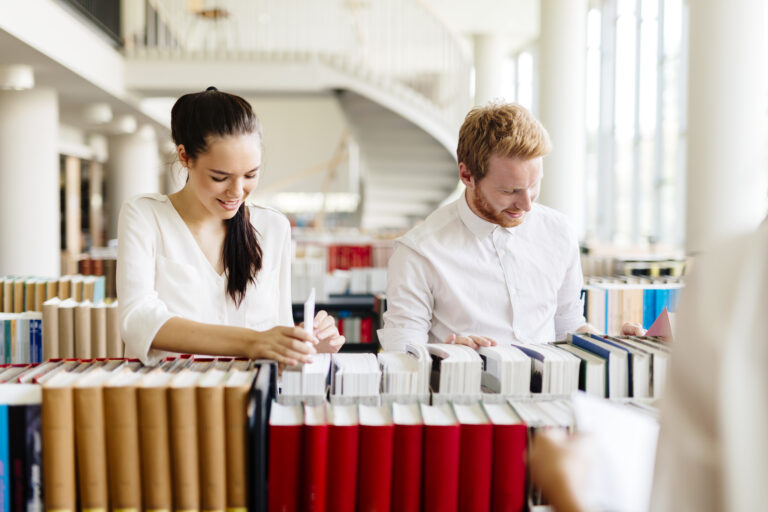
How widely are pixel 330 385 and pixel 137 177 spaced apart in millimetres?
10486

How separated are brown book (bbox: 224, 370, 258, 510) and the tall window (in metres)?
7.16

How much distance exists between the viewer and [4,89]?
6.55 metres

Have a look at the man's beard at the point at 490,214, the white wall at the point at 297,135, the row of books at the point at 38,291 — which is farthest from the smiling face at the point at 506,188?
the white wall at the point at 297,135

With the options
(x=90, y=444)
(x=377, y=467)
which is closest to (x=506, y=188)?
(x=377, y=467)

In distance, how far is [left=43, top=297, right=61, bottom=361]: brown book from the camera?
10.1 ft

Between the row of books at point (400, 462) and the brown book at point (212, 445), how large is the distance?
82mm

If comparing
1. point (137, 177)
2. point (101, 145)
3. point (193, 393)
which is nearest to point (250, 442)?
point (193, 393)

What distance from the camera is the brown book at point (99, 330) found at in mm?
3146

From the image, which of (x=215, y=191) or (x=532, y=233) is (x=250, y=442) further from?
(x=532, y=233)

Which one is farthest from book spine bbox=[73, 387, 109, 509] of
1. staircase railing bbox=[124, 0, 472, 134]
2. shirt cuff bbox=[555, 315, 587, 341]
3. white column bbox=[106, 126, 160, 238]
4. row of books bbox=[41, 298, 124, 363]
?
white column bbox=[106, 126, 160, 238]

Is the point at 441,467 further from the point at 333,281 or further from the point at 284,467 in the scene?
the point at 333,281

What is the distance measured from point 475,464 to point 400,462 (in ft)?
0.42

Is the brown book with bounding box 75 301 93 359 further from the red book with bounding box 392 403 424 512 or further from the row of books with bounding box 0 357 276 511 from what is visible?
the red book with bounding box 392 403 424 512

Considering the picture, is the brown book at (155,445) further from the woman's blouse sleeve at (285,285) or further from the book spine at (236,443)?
the woman's blouse sleeve at (285,285)
